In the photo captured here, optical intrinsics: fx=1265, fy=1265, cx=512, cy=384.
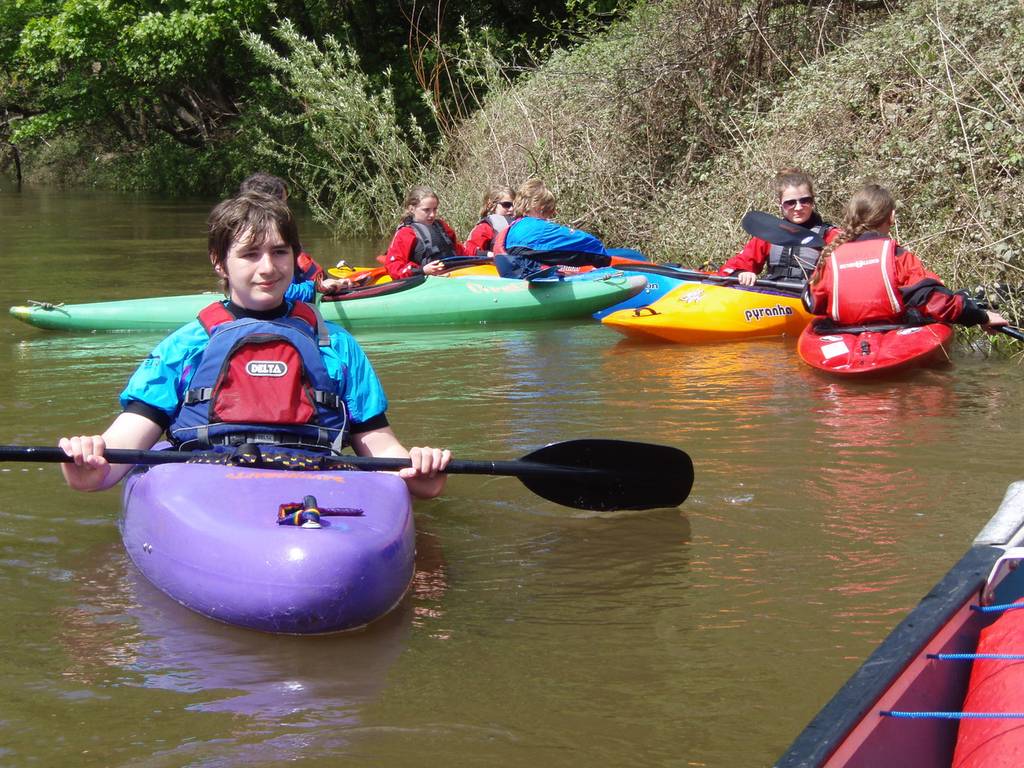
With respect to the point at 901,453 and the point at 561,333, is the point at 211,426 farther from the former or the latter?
the point at 561,333

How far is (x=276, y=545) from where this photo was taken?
3100 millimetres

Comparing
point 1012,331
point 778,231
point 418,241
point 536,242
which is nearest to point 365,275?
point 418,241

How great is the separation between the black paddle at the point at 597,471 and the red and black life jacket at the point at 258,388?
6.9 inches

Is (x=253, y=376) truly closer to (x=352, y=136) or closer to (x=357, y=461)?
(x=357, y=461)

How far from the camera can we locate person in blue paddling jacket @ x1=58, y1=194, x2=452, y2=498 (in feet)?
11.3

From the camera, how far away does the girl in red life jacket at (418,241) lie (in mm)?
9562

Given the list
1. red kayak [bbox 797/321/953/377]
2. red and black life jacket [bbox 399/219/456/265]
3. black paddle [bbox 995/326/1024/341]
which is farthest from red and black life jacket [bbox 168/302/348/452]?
red and black life jacket [bbox 399/219/456/265]

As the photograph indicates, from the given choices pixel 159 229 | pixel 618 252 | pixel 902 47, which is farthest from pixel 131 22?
pixel 902 47

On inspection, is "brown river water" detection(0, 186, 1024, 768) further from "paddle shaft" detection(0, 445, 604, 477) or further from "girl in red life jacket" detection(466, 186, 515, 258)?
"girl in red life jacket" detection(466, 186, 515, 258)

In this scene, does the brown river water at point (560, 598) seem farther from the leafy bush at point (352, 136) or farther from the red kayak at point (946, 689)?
the leafy bush at point (352, 136)

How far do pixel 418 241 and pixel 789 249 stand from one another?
3028mm

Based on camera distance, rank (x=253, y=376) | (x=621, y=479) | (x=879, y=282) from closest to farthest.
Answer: (x=253, y=376) → (x=621, y=479) → (x=879, y=282)

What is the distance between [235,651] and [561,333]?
5622mm

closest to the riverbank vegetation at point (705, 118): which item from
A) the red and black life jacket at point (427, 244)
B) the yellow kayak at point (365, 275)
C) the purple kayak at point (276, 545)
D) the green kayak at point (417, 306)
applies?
the green kayak at point (417, 306)
